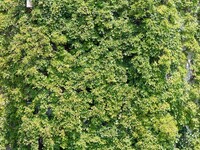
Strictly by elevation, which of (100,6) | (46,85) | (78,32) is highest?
(100,6)

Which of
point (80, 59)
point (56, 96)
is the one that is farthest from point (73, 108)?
point (80, 59)

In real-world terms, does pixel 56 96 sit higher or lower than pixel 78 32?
lower

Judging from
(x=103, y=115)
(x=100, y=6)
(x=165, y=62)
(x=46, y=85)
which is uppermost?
(x=100, y=6)

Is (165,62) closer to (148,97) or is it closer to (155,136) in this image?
(148,97)

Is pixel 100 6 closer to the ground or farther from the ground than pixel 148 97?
farther from the ground

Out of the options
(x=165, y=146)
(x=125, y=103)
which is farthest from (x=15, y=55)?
(x=165, y=146)

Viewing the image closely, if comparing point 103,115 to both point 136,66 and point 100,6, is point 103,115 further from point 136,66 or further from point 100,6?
point 100,6
